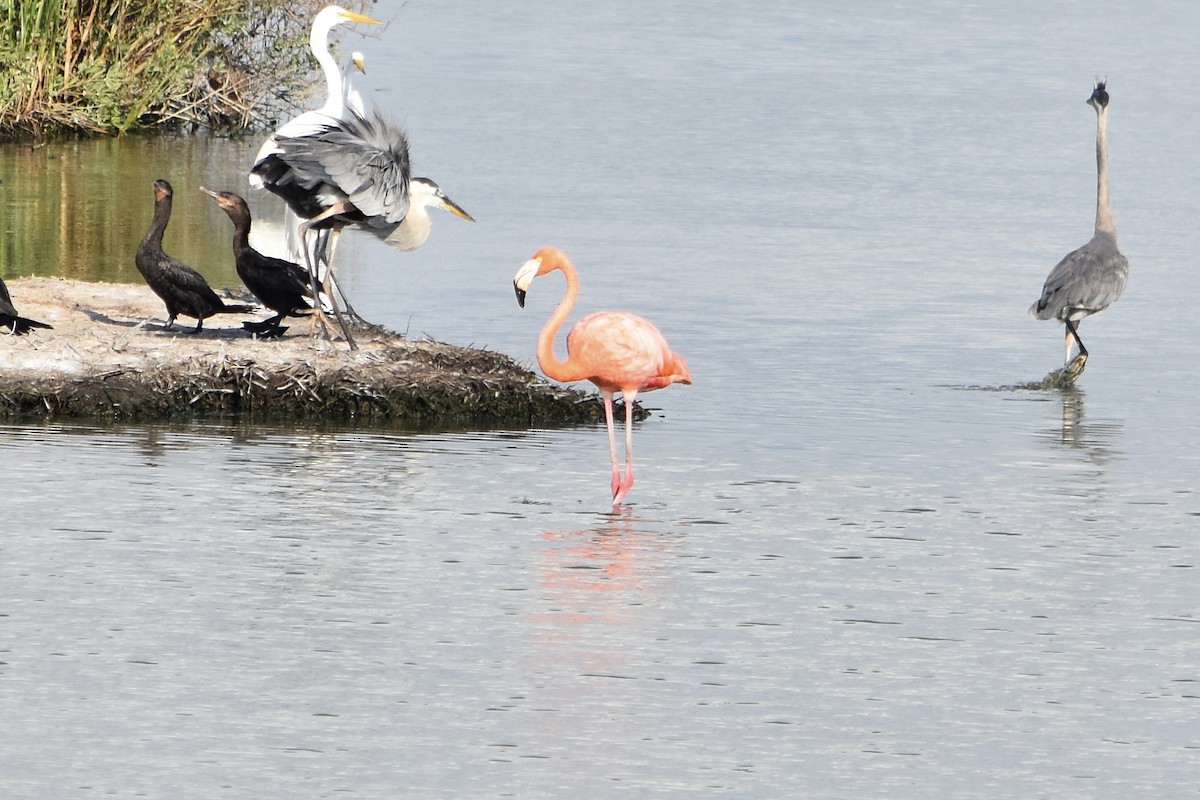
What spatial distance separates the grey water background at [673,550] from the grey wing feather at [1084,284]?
0.39 meters

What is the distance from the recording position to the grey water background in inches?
251

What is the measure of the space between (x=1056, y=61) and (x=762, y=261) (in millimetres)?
21293

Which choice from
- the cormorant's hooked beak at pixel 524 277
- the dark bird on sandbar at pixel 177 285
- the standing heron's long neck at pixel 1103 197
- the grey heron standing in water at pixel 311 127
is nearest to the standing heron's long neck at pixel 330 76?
the grey heron standing in water at pixel 311 127

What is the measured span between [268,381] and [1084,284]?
583 cm

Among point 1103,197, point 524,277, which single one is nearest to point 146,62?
point 1103,197

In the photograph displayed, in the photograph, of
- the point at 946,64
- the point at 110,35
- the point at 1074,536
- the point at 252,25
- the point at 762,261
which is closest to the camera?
the point at 1074,536

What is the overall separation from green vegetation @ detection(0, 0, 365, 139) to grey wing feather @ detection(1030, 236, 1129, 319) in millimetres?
10899

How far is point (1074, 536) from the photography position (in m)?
9.42

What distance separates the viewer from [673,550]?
8.95 metres

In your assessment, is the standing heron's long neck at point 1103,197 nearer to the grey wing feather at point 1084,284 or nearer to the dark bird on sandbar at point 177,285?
the grey wing feather at point 1084,284

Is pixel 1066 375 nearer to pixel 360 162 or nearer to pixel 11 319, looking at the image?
pixel 360 162

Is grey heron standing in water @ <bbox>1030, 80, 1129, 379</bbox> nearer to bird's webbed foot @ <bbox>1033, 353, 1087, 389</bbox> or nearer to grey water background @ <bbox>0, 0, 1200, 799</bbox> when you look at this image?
bird's webbed foot @ <bbox>1033, 353, 1087, 389</bbox>

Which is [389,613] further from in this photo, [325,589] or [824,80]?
[824,80]

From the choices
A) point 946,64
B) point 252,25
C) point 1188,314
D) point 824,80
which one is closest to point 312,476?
point 1188,314
